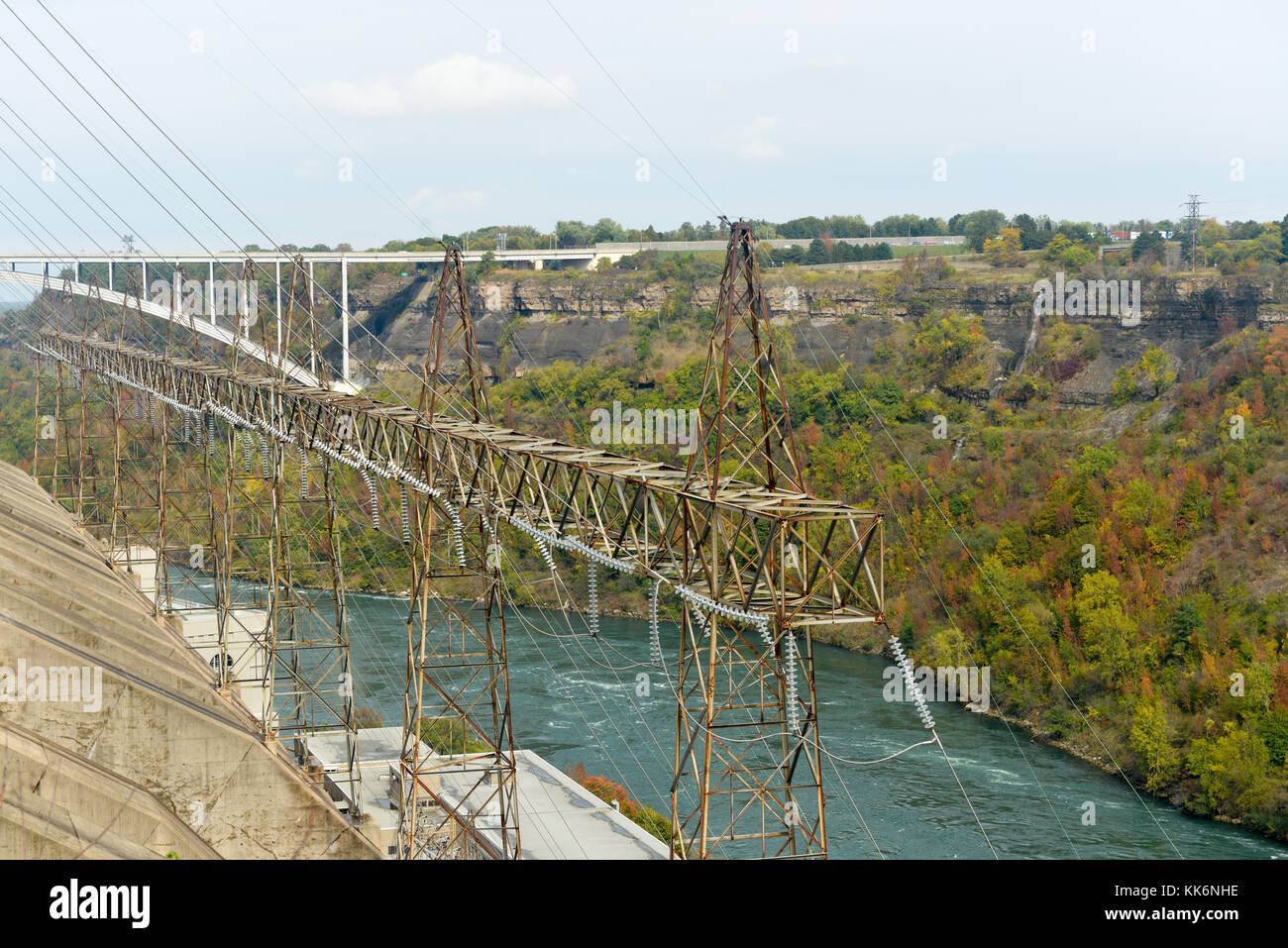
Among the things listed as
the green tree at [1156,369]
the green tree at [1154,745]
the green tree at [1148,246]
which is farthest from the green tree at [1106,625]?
the green tree at [1148,246]

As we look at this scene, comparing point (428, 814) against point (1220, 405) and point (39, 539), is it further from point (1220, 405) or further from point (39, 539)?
point (1220, 405)

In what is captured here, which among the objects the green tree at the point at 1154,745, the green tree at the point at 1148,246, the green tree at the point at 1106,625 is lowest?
the green tree at the point at 1154,745

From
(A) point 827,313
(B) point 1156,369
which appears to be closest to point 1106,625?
(B) point 1156,369

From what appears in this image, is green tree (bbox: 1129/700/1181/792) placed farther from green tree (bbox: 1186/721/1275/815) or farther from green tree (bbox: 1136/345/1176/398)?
green tree (bbox: 1136/345/1176/398)

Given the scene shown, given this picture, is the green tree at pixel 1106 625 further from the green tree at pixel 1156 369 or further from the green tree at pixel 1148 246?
the green tree at pixel 1148 246

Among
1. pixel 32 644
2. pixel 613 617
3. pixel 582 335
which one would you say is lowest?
pixel 613 617

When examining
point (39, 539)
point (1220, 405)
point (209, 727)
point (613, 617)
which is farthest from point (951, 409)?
point (209, 727)

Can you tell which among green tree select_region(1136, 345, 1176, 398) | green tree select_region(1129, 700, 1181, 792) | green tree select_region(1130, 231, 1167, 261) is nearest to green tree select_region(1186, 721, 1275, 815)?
green tree select_region(1129, 700, 1181, 792)

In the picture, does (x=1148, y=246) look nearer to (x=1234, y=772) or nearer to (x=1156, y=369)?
(x=1156, y=369)
